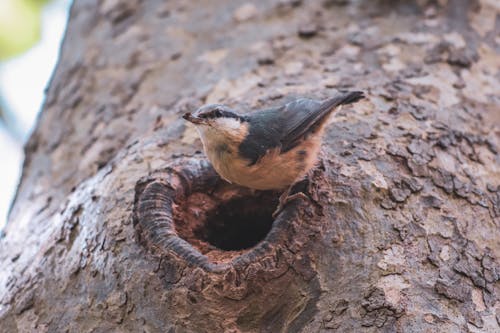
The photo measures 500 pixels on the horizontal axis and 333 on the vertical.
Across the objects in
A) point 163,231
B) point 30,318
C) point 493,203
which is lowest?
point 493,203

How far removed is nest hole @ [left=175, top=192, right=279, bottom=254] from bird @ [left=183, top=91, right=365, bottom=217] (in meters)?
0.09

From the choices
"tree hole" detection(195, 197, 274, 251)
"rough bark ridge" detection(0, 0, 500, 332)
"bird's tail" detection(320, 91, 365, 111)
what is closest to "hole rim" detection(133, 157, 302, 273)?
"rough bark ridge" detection(0, 0, 500, 332)

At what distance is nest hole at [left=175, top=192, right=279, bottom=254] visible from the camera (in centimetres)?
203

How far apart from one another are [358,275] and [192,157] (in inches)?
28.5

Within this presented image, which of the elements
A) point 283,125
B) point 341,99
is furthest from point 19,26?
point 341,99

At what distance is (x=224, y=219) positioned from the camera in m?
2.21

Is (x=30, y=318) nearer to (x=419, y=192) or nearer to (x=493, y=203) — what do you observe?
(x=419, y=192)

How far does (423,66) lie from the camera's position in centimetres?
246

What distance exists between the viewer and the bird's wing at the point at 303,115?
2088mm

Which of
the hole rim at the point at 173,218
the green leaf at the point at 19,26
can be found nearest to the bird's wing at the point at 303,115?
the hole rim at the point at 173,218

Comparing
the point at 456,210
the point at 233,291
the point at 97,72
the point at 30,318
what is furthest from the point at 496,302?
the point at 97,72

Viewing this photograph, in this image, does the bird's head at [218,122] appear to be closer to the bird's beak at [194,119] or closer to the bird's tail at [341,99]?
the bird's beak at [194,119]

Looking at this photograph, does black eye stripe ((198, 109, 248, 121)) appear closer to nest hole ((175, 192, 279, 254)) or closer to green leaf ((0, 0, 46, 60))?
nest hole ((175, 192, 279, 254))

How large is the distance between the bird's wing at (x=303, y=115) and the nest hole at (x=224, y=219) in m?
0.20
